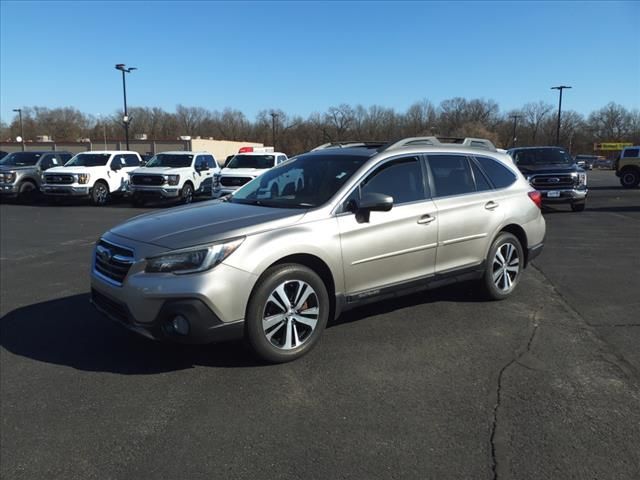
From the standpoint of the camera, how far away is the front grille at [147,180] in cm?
1816

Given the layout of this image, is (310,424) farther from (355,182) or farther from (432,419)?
(355,182)

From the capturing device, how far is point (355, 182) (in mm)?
4648

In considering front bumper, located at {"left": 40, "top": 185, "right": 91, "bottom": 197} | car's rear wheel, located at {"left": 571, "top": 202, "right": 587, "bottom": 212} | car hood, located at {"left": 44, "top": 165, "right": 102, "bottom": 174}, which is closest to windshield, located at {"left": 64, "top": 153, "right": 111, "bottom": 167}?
car hood, located at {"left": 44, "top": 165, "right": 102, "bottom": 174}

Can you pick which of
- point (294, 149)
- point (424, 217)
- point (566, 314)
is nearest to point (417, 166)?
point (424, 217)

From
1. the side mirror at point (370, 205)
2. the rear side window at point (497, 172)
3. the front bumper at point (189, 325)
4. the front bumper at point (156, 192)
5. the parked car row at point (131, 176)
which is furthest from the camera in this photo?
the parked car row at point (131, 176)

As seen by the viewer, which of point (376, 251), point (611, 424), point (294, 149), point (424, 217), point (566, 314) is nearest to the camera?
point (611, 424)

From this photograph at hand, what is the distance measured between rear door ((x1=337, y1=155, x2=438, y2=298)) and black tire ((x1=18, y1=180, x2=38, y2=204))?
64.7ft

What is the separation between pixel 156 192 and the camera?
59.7 ft

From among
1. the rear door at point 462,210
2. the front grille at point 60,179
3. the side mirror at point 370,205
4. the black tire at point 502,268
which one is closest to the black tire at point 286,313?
the side mirror at point 370,205

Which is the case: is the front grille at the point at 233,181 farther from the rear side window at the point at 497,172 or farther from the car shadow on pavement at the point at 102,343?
the rear side window at the point at 497,172

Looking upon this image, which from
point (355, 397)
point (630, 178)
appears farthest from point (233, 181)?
point (630, 178)

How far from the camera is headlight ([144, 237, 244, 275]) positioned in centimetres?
377

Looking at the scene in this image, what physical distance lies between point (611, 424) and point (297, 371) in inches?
84.4

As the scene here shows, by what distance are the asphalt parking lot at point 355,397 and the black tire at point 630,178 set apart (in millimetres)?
24589
